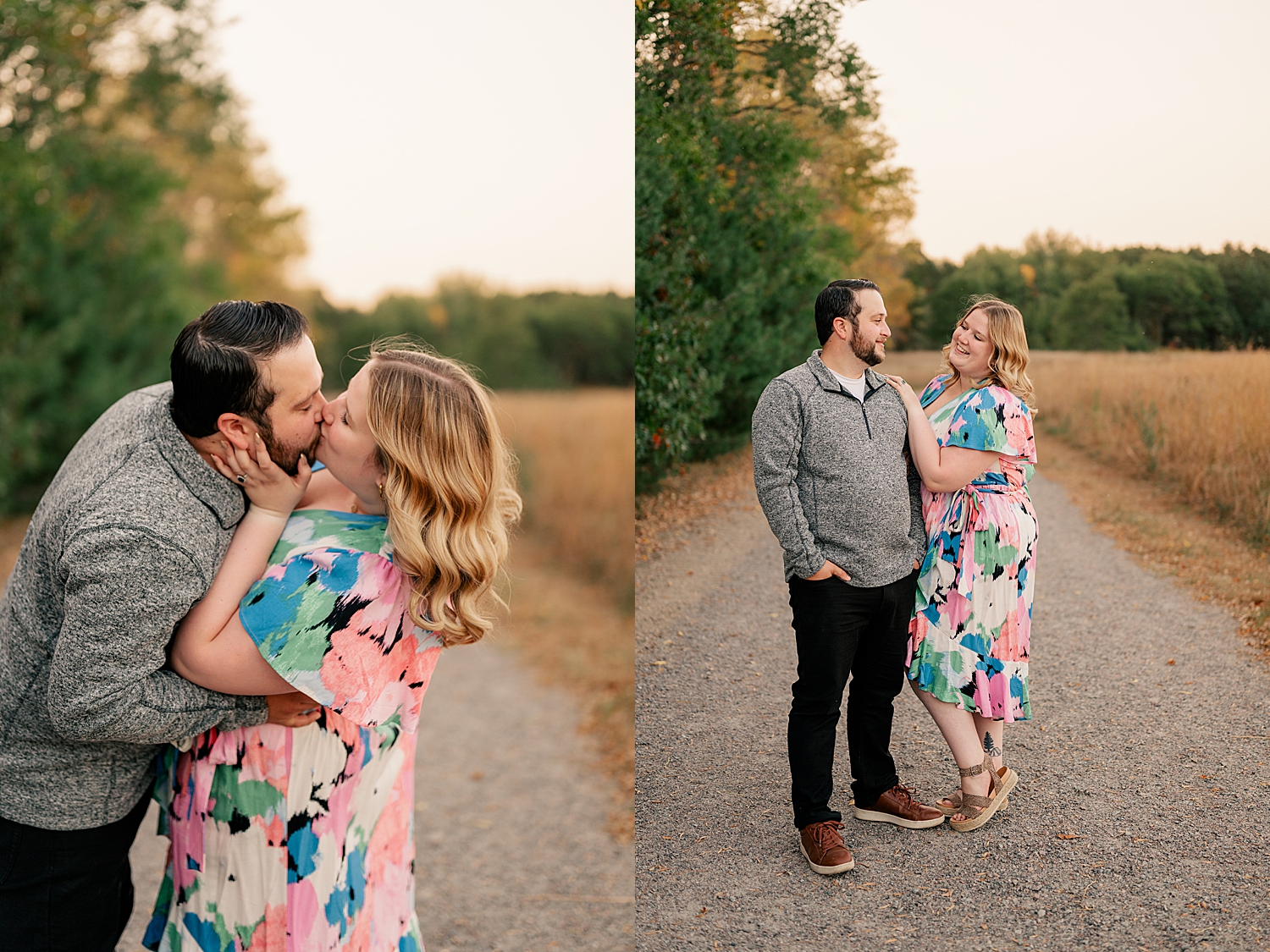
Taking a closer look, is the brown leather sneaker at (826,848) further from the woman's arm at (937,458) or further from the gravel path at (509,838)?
the gravel path at (509,838)

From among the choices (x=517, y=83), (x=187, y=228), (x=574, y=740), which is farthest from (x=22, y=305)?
(x=574, y=740)

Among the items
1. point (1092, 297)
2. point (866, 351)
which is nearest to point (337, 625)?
point (866, 351)

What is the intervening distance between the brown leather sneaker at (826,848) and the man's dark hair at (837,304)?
119 centimetres

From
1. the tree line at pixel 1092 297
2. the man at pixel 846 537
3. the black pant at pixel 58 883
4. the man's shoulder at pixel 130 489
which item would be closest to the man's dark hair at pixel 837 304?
the man at pixel 846 537

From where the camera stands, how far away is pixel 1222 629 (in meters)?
2.11

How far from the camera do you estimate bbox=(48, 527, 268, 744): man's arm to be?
1.70m

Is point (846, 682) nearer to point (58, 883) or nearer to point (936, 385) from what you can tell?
point (936, 385)

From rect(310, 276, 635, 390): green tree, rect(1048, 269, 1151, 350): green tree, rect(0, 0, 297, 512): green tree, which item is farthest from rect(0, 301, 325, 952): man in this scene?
rect(310, 276, 635, 390): green tree

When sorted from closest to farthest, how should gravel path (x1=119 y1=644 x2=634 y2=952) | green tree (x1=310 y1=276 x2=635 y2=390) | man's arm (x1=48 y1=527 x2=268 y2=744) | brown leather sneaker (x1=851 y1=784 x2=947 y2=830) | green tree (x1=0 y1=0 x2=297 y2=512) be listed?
man's arm (x1=48 y1=527 x2=268 y2=744)
brown leather sneaker (x1=851 y1=784 x2=947 y2=830)
gravel path (x1=119 y1=644 x2=634 y2=952)
green tree (x1=0 y1=0 x2=297 y2=512)
green tree (x1=310 y1=276 x2=635 y2=390)

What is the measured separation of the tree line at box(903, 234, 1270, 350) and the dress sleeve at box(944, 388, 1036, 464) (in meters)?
0.15

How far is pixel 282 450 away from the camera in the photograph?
1882 millimetres

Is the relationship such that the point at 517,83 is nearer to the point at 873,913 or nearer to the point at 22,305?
the point at 22,305

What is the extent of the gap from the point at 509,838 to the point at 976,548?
12.2ft

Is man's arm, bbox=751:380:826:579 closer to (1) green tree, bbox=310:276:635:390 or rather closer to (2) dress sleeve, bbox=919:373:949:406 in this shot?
(2) dress sleeve, bbox=919:373:949:406
